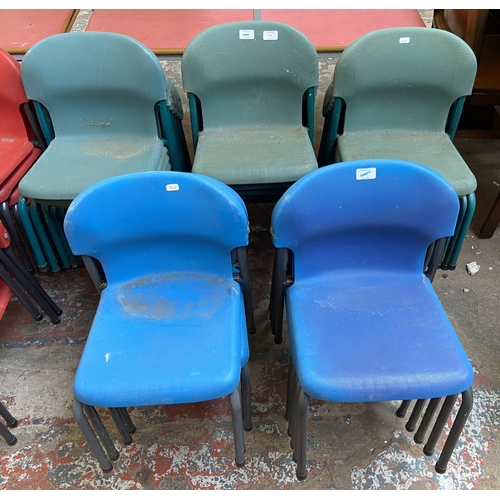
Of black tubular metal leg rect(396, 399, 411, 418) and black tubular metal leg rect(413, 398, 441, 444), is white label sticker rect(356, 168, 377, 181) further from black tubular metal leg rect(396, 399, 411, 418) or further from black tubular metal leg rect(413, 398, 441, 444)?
black tubular metal leg rect(396, 399, 411, 418)

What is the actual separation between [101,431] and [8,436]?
1.30ft

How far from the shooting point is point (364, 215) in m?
1.23

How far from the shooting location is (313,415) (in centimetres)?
149

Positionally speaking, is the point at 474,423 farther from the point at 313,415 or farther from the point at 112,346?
the point at 112,346

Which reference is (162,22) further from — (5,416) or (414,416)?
(414,416)

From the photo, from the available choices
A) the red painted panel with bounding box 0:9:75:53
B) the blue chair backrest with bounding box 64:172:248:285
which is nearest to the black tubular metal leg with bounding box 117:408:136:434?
the blue chair backrest with bounding box 64:172:248:285

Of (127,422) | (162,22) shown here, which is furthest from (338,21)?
(127,422)

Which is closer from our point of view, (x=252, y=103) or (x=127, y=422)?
(x=127, y=422)

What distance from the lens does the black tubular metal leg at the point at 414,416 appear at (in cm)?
138

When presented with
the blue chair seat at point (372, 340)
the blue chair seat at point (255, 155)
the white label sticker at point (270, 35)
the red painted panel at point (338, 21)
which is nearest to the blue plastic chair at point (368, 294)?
the blue chair seat at point (372, 340)

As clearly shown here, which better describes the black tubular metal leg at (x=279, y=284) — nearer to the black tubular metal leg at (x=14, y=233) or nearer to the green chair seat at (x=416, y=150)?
the green chair seat at (x=416, y=150)

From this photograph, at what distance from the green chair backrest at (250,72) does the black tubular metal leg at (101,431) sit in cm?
126
